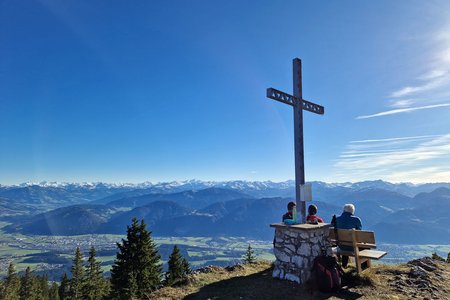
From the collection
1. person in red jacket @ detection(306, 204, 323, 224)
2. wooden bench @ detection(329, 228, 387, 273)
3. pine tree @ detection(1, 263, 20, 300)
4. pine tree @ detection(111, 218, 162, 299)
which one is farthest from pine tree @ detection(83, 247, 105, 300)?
wooden bench @ detection(329, 228, 387, 273)

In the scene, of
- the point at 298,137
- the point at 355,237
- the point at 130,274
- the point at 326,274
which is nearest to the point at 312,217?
the point at 355,237

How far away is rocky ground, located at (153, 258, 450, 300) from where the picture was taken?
32.3 feet

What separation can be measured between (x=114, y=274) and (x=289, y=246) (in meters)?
27.9

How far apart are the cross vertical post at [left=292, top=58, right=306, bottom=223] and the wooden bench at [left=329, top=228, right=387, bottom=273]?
1678 mm

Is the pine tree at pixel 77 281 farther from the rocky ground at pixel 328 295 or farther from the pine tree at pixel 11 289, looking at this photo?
the rocky ground at pixel 328 295

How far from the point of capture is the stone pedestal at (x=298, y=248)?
10562 mm

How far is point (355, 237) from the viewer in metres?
11.1

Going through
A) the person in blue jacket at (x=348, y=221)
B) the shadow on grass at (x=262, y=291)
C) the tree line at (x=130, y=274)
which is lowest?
the tree line at (x=130, y=274)

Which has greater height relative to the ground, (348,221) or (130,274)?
(348,221)

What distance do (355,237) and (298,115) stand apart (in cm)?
585

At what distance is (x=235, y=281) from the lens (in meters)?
11.6

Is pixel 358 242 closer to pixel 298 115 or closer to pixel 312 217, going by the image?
pixel 312 217

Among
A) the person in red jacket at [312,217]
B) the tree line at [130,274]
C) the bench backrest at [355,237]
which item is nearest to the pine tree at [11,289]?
the tree line at [130,274]

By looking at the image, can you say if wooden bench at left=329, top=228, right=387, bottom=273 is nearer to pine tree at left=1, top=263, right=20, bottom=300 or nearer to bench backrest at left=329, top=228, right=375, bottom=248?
bench backrest at left=329, top=228, right=375, bottom=248
